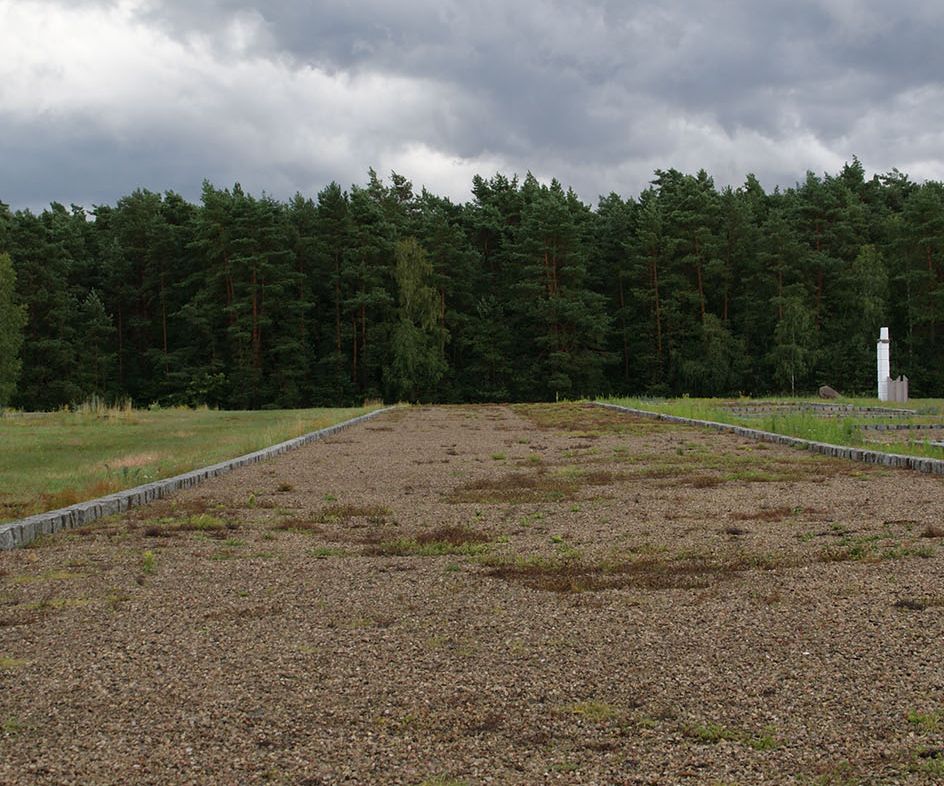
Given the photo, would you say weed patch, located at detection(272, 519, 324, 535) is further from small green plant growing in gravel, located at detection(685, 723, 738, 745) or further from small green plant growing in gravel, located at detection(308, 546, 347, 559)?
small green plant growing in gravel, located at detection(685, 723, 738, 745)

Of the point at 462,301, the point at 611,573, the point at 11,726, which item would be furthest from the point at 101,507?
the point at 462,301

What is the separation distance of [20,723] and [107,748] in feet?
1.29

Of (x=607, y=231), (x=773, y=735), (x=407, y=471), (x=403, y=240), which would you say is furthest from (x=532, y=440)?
(x=607, y=231)

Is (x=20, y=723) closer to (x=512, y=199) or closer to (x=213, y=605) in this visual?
(x=213, y=605)

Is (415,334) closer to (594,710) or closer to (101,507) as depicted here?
(101,507)

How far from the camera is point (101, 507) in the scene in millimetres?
6973

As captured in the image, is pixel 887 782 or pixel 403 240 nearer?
pixel 887 782

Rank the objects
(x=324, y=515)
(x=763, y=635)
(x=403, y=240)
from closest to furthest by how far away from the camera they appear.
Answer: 1. (x=763, y=635)
2. (x=324, y=515)
3. (x=403, y=240)

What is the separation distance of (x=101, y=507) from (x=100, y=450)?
6.94 metres

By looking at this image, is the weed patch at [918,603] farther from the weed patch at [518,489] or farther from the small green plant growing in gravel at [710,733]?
the weed patch at [518,489]

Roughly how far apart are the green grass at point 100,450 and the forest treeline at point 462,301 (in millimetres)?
A: 20404

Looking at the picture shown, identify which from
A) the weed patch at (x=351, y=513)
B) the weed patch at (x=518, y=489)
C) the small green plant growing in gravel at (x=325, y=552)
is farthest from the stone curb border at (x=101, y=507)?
the weed patch at (x=518, y=489)

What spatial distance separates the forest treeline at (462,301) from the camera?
42.1 m

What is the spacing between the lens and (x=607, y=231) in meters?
51.4
